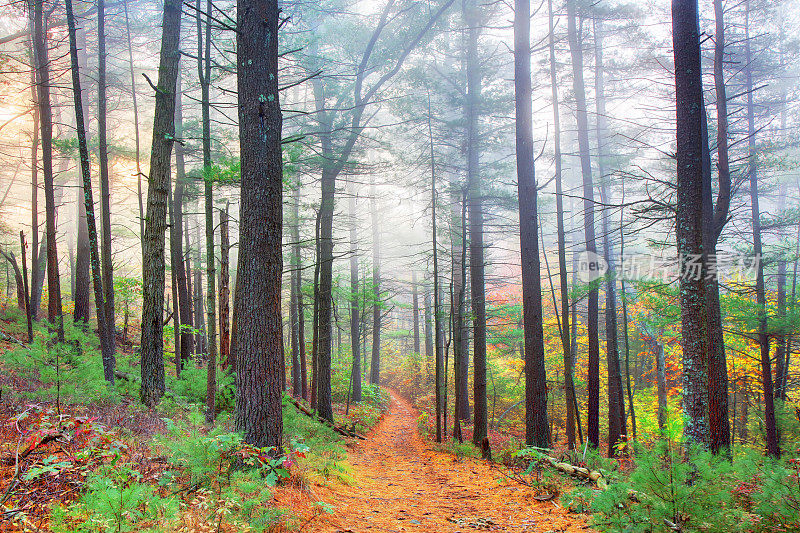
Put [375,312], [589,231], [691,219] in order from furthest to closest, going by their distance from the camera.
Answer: [375,312], [589,231], [691,219]

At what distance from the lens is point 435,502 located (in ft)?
18.0

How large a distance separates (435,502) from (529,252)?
5.08m

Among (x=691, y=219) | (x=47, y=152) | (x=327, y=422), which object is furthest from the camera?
(x=327, y=422)

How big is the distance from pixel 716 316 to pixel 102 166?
12.1 m

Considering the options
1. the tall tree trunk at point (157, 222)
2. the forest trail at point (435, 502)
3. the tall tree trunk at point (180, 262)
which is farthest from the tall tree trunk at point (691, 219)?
the tall tree trunk at point (180, 262)

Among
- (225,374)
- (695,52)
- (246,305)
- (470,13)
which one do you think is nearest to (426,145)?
(470,13)

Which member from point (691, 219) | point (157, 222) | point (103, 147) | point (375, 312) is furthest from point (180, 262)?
point (691, 219)

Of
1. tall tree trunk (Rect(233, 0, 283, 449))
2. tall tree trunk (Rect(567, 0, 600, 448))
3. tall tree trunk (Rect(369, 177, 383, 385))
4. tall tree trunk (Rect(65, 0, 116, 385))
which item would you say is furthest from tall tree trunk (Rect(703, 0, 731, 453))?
tall tree trunk (Rect(369, 177, 383, 385))

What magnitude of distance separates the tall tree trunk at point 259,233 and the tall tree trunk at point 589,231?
8.40 m

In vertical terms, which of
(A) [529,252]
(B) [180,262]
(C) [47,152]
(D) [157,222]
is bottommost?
(A) [529,252]

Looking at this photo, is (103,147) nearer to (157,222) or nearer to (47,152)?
(47,152)

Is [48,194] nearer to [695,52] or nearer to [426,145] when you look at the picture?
[426,145]

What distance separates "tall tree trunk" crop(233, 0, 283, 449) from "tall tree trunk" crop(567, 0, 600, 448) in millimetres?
8402

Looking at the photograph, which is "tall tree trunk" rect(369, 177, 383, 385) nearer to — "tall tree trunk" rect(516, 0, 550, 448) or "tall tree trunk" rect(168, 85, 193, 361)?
"tall tree trunk" rect(168, 85, 193, 361)
